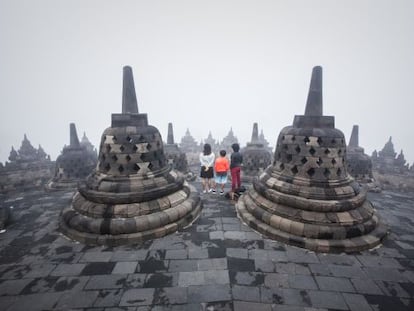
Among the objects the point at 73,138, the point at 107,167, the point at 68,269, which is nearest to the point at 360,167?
the point at 107,167

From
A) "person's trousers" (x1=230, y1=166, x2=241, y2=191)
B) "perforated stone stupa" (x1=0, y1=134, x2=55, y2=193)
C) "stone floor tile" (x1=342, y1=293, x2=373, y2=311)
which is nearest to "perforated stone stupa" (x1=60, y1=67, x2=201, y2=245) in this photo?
"person's trousers" (x1=230, y1=166, x2=241, y2=191)

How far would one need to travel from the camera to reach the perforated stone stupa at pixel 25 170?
46.4 feet

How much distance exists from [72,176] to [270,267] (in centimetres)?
1290

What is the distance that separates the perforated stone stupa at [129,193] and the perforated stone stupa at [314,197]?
2540 mm

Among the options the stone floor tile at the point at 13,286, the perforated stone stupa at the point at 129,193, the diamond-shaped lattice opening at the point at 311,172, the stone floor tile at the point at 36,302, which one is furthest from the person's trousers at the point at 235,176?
the stone floor tile at the point at 13,286

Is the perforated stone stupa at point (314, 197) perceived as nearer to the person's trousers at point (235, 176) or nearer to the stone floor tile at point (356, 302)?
the stone floor tile at point (356, 302)

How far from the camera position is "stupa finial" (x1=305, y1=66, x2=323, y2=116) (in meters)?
6.62

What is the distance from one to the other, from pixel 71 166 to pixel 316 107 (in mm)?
13954

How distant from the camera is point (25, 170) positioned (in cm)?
1664

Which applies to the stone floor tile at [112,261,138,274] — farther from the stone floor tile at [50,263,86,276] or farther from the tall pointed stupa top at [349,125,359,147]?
the tall pointed stupa top at [349,125,359,147]

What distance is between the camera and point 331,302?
3.97m

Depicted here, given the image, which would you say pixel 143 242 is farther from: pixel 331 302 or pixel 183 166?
pixel 183 166

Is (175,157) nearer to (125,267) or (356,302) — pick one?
(125,267)

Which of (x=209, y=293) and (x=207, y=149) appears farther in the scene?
(x=207, y=149)
